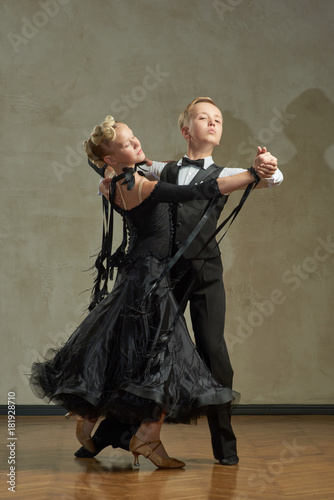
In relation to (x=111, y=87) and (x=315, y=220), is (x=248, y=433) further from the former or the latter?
(x=111, y=87)

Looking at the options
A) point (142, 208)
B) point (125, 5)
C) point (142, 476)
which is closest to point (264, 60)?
point (125, 5)

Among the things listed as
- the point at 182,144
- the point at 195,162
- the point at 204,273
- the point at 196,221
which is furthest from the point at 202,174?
the point at 182,144

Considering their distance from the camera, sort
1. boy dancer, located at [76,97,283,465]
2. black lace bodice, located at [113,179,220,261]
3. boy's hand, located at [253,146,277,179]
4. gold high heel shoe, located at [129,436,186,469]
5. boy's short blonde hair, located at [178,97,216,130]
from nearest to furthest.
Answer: boy's hand, located at [253,146,277,179]
gold high heel shoe, located at [129,436,186,469]
black lace bodice, located at [113,179,220,261]
boy dancer, located at [76,97,283,465]
boy's short blonde hair, located at [178,97,216,130]

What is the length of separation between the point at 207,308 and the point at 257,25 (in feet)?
Result: 8.20

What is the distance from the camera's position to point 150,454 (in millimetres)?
2863

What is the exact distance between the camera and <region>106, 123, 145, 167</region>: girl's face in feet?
9.50

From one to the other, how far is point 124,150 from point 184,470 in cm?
136

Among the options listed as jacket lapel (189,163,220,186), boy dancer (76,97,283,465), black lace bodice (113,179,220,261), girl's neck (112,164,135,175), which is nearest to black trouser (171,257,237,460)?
boy dancer (76,97,283,465)

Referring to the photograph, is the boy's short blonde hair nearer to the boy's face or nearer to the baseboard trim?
the boy's face

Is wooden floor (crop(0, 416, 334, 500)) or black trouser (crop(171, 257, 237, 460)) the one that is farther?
black trouser (crop(171, 257, 237, 460))

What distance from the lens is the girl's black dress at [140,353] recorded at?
8.86 feet

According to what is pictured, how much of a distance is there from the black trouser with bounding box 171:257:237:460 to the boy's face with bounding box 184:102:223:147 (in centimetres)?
53

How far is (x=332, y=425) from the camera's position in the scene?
435 cm

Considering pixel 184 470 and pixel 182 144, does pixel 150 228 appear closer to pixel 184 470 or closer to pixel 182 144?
pixel 184 470
